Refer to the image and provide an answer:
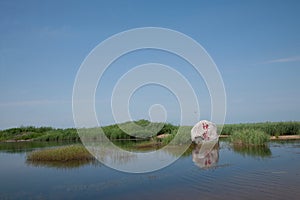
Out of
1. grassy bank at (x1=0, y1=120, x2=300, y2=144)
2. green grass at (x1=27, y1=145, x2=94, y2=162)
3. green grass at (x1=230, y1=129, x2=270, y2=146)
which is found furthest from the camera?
grassy bank at (x1=0, y1=120, x2=300, y2=144)

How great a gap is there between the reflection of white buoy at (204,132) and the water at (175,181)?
7199 millimetres

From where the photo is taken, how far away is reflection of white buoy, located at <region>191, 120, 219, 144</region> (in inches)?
981

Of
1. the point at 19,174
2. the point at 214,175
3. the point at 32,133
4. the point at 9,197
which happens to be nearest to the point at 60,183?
the point at 9,197

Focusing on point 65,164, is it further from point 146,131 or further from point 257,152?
point 146,131

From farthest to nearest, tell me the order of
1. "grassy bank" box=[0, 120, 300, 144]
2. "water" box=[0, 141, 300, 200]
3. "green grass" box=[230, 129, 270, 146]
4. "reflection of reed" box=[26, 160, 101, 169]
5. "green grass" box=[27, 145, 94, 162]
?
1. "grassy bank" box=[0, 120, 300, 144]
2. "green grass" box=[230, 129, 270, 146]
3. "green grass" box=[27, 145, 94, 162]
4. "reflection of reed" box=[26, 160, 101, 169]
5. "water" box=[0, 141, 300, 200]

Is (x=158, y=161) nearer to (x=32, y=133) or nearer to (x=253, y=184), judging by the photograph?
(x=253, y=184)

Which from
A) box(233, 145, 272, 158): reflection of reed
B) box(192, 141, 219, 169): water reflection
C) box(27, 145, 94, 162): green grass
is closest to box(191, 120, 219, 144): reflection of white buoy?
box(192, 141, 219, 169): water reflection

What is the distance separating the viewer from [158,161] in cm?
1789

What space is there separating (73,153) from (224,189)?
12.3 meters

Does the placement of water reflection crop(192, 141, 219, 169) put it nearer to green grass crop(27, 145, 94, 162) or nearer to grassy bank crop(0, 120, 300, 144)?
grassy bank crop(0, 120, 300, 144)

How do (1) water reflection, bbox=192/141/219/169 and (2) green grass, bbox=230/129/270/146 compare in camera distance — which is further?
(2) green grass, bbox=230/129/270/146

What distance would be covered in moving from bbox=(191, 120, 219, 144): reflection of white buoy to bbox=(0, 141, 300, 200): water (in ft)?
23.6

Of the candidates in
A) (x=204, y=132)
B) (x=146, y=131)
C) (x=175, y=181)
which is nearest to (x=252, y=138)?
(x=204, y=132)

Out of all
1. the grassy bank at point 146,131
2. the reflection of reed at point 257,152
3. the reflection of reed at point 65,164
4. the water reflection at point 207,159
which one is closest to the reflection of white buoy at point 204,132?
the grassy bank at point 146,131
